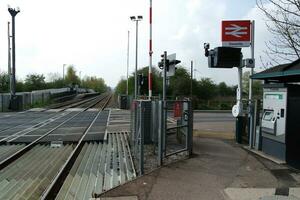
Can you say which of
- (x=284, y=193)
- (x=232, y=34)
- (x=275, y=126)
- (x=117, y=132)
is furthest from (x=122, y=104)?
(x=284, y=193)

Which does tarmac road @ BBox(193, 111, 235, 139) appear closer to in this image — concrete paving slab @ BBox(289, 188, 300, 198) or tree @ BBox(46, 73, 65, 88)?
concrete paving slab @ BBox(289, 188, 300, 198)

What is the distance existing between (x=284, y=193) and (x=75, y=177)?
14.8ft

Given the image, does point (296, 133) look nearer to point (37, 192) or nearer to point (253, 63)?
point (253, 63)

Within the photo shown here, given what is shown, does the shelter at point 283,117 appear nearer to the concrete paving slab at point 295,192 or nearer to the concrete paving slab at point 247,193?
the concrete paving slab at point 295,192

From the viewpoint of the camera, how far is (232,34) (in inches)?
550

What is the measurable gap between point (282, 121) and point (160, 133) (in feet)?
9.70

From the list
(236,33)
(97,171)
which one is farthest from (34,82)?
(97,171)

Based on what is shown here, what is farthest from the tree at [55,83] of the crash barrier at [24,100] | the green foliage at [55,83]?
the crash barrier at [24,100]

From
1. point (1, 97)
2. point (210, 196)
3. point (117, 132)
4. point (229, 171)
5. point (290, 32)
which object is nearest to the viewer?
point (210, 196)

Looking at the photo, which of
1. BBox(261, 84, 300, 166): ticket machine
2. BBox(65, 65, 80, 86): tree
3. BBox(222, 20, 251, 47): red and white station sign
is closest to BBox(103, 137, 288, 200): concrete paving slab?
BBox(261, 84, 300, 166): ticket machine

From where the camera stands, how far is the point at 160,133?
942cm

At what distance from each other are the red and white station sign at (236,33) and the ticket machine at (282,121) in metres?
3.38

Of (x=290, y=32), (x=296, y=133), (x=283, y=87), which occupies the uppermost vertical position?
(x=290, y=32)

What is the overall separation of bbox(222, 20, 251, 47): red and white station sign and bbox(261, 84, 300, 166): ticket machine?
11.1 ft
